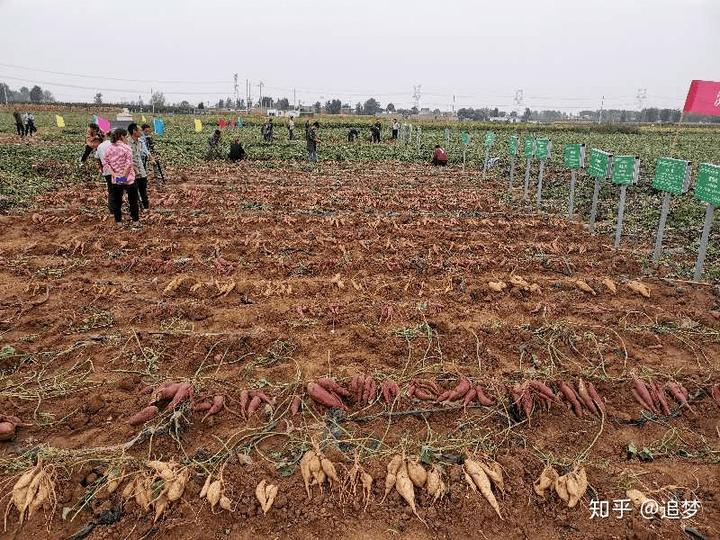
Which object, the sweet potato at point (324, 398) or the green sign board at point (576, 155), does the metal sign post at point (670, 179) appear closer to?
the green sign board at point (576, 155)

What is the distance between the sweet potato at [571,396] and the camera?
3.97 m

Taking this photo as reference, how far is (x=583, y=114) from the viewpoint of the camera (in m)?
125

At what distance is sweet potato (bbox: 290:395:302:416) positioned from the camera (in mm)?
3864

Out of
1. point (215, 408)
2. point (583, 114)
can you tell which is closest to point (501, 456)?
point (215, 408)

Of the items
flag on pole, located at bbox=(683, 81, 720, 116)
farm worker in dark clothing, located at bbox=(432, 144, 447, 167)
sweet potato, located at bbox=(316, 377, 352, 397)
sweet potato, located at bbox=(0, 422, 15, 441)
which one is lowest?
sweet potato, located at bbox=(0, 422, 15, 441)

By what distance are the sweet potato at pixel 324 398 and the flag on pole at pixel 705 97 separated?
7872 mm

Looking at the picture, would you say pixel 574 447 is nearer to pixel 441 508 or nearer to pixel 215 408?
pixel 441 508

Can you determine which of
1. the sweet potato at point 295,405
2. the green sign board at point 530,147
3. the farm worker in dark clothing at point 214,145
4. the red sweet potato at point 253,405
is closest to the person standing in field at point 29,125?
the farm worker in dark clothing at point 214,145

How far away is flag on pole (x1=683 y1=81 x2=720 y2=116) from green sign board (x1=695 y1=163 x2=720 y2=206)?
207 cm

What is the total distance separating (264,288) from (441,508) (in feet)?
12.9

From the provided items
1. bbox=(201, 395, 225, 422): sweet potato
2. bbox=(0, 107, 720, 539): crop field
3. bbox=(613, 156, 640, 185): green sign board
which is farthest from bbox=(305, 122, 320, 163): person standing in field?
bbox=(201, 395, 225, 422): sweet potato

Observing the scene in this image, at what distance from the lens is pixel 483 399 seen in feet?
13.1

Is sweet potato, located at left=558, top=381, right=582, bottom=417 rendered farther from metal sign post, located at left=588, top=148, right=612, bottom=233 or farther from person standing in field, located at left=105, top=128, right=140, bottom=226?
person standing in field, located at left=105, top=128, right=140, bottom=226

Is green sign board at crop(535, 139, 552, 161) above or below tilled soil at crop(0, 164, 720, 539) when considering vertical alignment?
above
